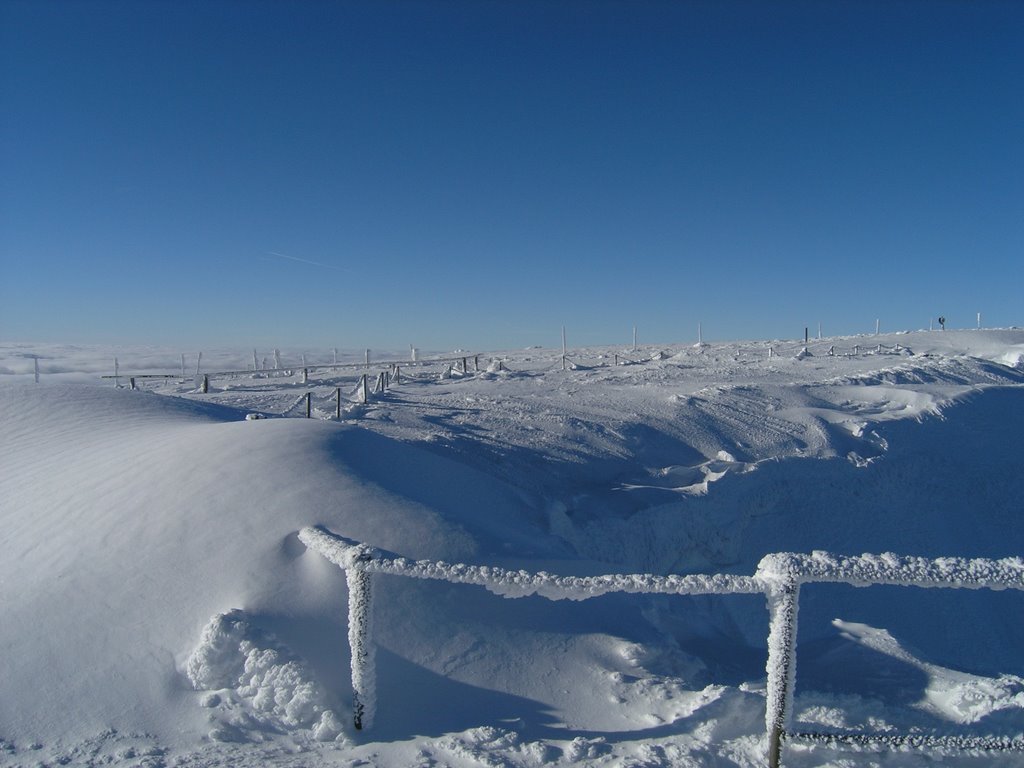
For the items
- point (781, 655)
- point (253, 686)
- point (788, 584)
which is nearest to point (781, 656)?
point (781, 655)

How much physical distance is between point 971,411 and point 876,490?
6.93 m

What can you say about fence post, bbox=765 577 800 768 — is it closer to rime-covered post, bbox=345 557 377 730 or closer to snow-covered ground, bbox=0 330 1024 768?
snow-covered ground, bbox=0 330 1024 768

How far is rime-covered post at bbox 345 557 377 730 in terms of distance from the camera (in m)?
3.69

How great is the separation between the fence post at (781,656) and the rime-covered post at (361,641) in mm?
2170

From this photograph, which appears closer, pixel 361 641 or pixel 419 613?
pixel 361 641

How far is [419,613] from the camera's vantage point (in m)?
4.57

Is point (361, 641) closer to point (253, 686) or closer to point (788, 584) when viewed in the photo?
point (253, 686)

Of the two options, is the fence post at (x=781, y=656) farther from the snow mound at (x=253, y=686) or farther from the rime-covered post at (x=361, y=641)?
the snow mound at (x=253, y=686)

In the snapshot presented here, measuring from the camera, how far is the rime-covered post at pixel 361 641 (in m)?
3.69

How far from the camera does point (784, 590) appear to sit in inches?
130

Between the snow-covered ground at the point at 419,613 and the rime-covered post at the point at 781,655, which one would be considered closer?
the rime-covered post at the point at 781,655

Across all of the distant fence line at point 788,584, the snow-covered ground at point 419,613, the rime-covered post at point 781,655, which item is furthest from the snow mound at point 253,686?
the rime-covered post at point 781,655

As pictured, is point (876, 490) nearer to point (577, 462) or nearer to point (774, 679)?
point (577, 462)

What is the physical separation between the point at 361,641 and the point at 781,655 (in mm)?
2259
